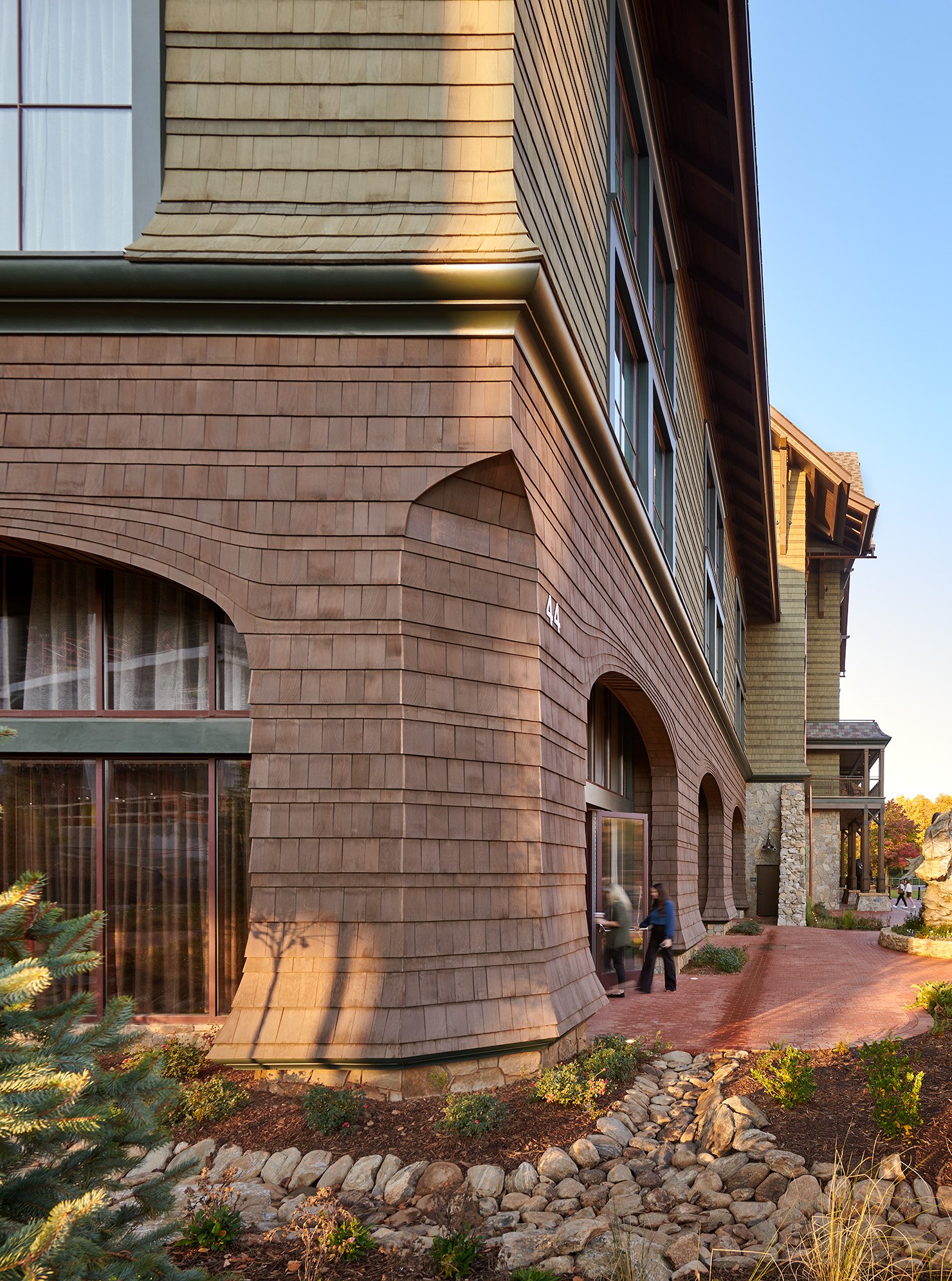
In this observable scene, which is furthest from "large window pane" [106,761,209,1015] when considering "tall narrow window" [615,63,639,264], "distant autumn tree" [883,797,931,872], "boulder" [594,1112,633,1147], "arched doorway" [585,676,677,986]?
"distant autumn tree" [883,797,931,872]

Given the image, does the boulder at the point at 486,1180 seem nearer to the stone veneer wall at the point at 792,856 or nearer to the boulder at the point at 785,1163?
the boulder at the point at 785,1163

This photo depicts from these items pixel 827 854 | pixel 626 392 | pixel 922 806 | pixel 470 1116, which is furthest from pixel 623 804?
pixel 922 806

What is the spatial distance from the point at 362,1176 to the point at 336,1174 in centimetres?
16

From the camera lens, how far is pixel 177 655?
8.71 metres

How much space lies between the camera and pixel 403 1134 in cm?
684

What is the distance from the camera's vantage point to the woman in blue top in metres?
14.1

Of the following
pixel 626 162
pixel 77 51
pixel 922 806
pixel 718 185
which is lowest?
pixel 922 806

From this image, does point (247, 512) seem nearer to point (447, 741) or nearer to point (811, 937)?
point (447, 741)

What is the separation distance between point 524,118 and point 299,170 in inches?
68.8

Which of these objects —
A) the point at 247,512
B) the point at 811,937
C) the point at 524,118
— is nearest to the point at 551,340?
the point at 524,118

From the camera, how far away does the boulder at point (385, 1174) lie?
20.4 feet

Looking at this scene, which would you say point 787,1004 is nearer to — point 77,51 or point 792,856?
point 77,51

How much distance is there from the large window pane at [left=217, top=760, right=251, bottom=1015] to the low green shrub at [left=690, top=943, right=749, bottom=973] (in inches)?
404

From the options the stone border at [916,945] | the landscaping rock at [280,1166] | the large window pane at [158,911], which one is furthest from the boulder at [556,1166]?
the stone border at [916,945]
